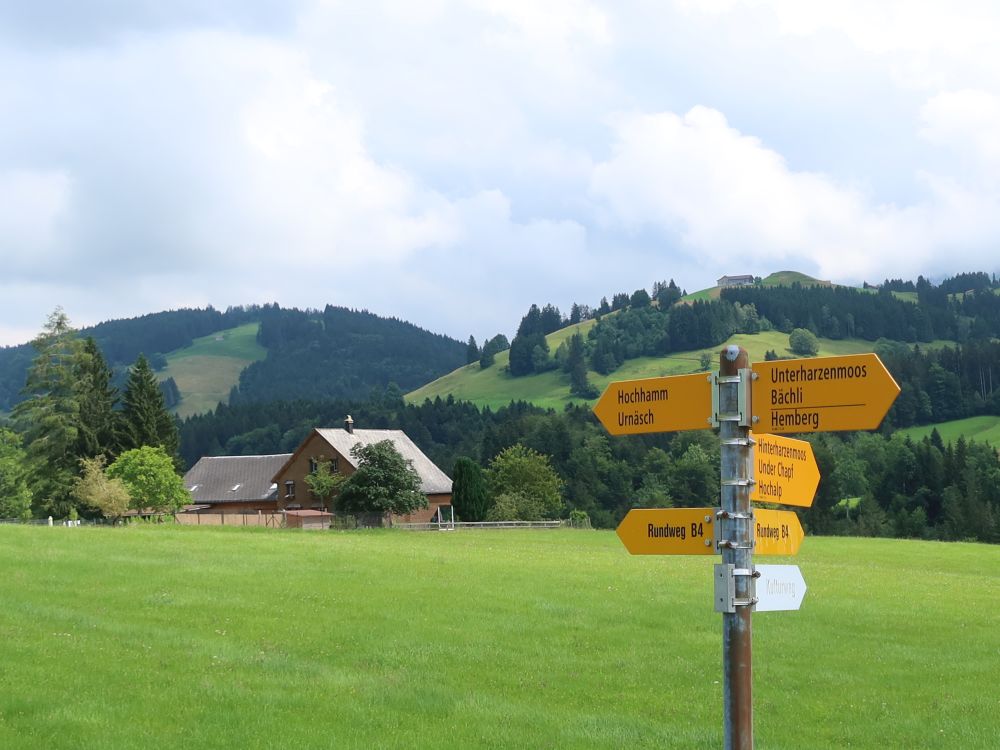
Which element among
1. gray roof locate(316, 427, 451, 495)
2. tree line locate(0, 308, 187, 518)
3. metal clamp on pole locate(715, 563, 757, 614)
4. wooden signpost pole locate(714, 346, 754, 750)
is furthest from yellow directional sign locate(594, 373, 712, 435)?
gray roof locate(316, 427, 451, 495)

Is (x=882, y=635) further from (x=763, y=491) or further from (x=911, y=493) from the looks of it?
(x=911, y=493)

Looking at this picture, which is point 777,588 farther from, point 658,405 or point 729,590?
point 658,405

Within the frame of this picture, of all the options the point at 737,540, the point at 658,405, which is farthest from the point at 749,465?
the point at 658,405

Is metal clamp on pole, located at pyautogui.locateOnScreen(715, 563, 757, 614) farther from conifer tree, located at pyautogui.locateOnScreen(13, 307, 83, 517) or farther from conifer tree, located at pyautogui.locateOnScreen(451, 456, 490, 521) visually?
conifer tree, located at pyautogui.locateOnScreen(451, 456, 490, 521)

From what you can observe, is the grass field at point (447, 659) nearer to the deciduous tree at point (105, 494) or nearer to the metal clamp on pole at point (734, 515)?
the metal clamp on pole at point (734, 515)

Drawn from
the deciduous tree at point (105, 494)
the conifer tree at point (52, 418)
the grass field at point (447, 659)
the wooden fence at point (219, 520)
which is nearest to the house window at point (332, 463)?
the wooden fence at point (219, 520)

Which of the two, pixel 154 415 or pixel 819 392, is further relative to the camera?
pixel 154 415

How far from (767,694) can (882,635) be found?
811 cm

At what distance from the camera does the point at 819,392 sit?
7141 mm

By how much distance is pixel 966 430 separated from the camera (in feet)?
563

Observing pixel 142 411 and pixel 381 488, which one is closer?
pixel 381 488

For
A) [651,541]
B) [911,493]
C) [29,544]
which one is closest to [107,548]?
[29,544]

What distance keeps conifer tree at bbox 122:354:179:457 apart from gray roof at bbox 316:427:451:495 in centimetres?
2011

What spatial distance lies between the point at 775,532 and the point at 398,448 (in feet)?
338
